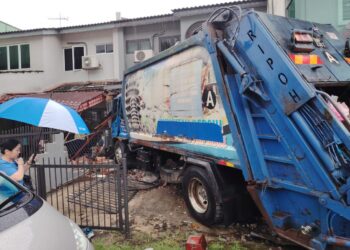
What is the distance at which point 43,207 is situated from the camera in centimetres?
301

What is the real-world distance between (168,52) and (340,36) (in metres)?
2.65

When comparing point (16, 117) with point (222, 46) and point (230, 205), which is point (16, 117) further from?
point (230, 205)

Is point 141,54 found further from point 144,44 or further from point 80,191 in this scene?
point 80,191

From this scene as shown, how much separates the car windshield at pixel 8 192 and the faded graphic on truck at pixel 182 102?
2477 mm

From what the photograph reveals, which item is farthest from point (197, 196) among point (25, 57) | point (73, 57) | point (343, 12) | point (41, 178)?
point (25, 57)

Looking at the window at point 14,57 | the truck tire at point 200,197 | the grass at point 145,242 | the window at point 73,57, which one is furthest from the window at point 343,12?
the window at point 14,57

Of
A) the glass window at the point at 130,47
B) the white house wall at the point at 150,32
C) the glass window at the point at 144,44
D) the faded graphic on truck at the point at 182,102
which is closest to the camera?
the faded graphic on truck at the point at 182,102

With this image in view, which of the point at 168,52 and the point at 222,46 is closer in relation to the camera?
the point at 222,46

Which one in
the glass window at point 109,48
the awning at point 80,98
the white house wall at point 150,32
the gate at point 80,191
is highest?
the white house wall at point 150,32

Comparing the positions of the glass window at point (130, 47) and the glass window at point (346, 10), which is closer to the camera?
the glass window at point (346, 10)

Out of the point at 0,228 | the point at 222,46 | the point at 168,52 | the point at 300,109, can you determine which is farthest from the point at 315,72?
the point at 0,228

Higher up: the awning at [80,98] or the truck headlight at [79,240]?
the awning at [80,98]

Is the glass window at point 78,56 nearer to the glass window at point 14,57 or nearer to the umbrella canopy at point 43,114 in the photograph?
the glass window at point 14,57

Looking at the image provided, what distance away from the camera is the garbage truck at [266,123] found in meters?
3.11
